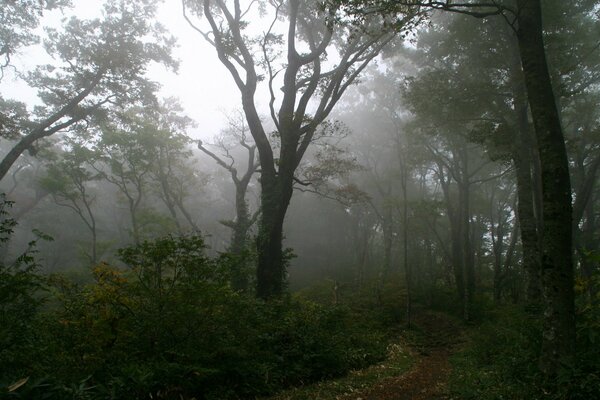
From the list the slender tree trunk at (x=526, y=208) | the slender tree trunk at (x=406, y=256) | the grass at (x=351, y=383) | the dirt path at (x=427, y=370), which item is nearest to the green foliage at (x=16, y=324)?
the grass at (x=351, y=383)

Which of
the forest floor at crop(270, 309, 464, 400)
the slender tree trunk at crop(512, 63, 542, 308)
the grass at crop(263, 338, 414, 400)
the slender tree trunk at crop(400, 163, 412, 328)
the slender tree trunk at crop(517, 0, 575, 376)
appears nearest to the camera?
the slender tree trunk at crop(517, 0, 575, 376)

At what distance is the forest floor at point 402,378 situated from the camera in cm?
580

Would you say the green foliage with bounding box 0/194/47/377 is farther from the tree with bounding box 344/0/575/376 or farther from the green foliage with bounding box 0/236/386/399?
the tree with bounding box 344/0/575/376

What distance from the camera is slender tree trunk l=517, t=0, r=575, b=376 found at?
4652 millimetres

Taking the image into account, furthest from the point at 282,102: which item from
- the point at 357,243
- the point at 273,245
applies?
the point at 357,243

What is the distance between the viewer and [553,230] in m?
4.79

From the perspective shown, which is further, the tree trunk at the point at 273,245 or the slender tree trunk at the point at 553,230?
the tree trunk at the point at 273,245

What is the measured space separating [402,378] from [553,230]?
417cm

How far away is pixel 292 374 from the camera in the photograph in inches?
254

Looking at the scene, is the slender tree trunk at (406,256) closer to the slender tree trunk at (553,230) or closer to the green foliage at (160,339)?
the green foliage at (160,339)

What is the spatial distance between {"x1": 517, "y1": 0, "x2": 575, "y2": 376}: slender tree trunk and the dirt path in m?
1.97

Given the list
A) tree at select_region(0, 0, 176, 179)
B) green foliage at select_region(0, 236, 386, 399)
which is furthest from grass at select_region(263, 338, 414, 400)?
tree at select_region(0, 0, 176, 179)

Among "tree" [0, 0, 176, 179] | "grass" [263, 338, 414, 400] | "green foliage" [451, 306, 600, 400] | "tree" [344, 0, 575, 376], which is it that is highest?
"tree" [0, 0, 176, 179]

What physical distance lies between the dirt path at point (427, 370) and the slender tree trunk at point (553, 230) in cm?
197
